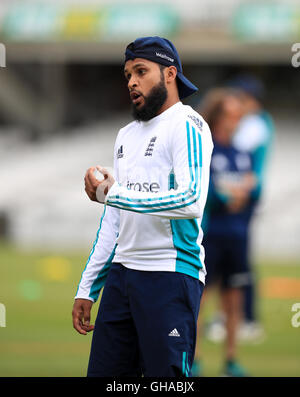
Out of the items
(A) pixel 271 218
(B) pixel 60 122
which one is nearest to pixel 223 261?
(A) pixel 271 218

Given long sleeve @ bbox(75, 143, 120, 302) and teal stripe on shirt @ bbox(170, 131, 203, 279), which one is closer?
teal stripe on shirt @ bbox(170, 131, 203, 279)

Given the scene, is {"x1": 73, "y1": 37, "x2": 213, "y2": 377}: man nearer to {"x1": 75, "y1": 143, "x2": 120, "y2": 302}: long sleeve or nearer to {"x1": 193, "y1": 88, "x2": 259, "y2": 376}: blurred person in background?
{"x1": 75, "y1": 143, "x2": 120, "y2": 302}: long sleeve

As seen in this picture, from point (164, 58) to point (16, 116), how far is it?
2756 centimetres

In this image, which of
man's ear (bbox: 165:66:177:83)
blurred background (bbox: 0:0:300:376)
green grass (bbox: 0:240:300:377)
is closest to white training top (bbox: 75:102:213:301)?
man's ear (bbox: 165:66:177:83)

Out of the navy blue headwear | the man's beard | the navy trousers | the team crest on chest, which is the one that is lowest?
the navy trousers

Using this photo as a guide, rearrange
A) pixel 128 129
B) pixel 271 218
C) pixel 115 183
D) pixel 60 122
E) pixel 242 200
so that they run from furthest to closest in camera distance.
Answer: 1. pixel 60 122
2. pixel 271 218
3. pixel 242 200
4. pixel 128 129
5. pixel 115 183

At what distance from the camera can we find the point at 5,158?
2892cm

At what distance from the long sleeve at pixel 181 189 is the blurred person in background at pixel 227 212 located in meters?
3.60

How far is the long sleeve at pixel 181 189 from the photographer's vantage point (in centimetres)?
407

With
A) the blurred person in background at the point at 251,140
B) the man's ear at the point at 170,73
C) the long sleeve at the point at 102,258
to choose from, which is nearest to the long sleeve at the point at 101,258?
the long sleeve at the point at 102,258

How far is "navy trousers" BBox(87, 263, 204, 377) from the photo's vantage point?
422 centimetres

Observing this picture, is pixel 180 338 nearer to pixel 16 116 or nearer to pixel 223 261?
pixel 223 261

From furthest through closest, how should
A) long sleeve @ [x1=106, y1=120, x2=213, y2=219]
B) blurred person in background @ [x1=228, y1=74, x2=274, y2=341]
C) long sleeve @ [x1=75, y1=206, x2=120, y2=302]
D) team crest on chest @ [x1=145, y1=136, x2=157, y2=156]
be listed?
blurred person in background @ [x1=228, y1=74, x2=274, y2=341] < long sleeve @ [x1=75, y1=206, x2=120, y2=302] < team crest on chest @ [x1=145, y1=136, x2=157, y2=156] < long sleeve @ [x1=106, y1=120, x2=213, y2=219]

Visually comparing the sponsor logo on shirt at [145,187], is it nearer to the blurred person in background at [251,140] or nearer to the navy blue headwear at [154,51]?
the navy blue headwear at [154,51]
